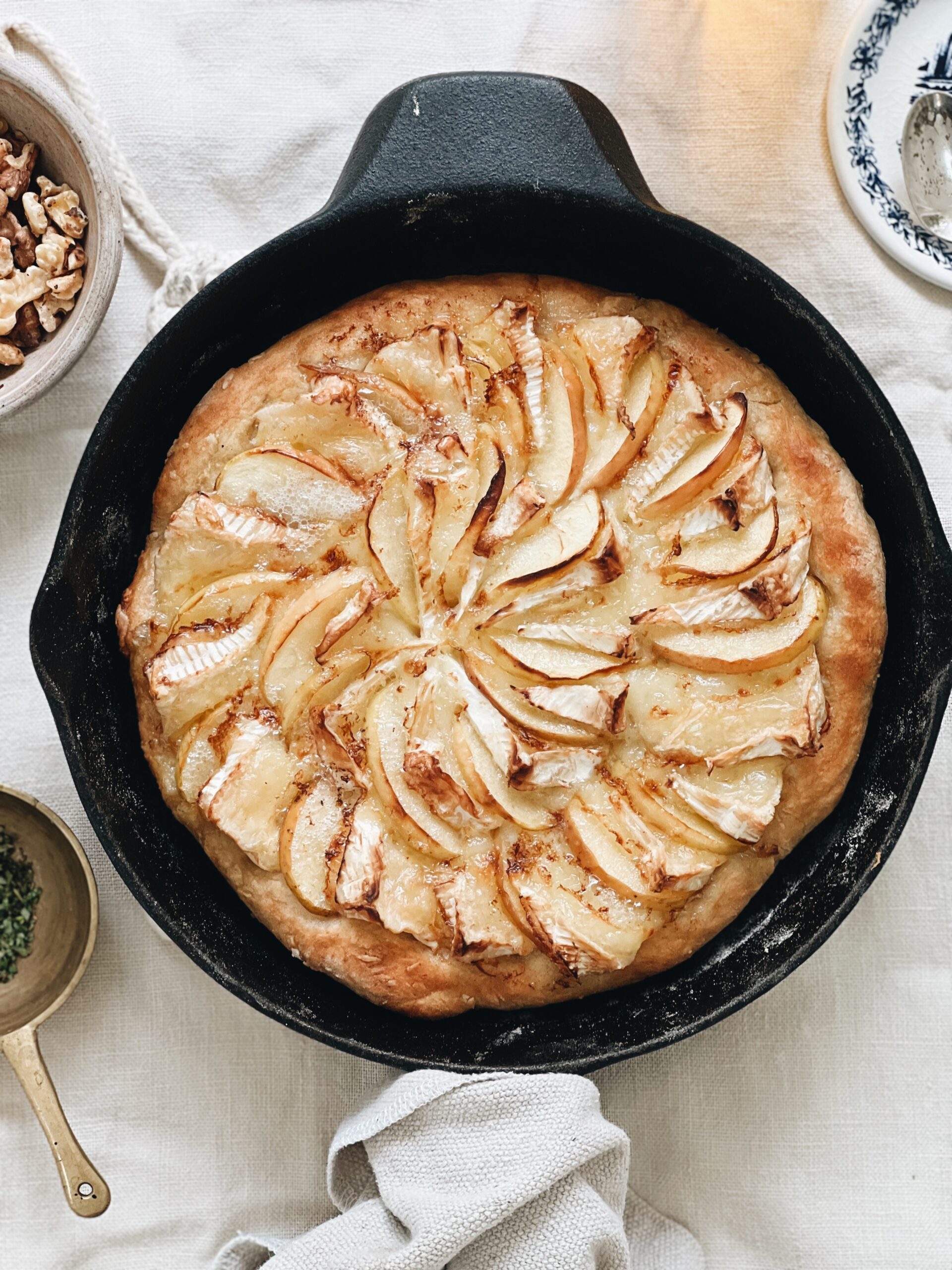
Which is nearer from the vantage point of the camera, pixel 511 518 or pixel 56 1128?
pixel 511 518

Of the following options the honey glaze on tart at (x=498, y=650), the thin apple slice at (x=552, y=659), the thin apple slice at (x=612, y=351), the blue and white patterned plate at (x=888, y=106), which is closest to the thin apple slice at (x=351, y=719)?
the honey glaze on tart at (x=498, y=650)

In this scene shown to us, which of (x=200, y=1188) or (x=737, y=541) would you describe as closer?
(x=737, y=541)

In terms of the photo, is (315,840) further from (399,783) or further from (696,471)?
(696,471)

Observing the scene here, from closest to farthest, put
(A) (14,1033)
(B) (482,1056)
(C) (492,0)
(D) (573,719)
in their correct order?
(D) (573,719)
(B) (482,1056)
(A) (14,1033)
(C) (492,0)

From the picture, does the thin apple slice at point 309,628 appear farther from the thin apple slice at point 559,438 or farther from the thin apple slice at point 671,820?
the thin apple slice at point 671,820

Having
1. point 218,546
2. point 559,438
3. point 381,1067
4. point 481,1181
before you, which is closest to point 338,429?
point 218,546

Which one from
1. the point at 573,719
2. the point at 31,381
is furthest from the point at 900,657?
the point at 31,381

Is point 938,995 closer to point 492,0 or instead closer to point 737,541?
point 737,541

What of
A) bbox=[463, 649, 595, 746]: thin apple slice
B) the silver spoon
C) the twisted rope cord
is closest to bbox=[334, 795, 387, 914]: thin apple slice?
bbox=[463, 649, 595, 746]: thin apple slice
